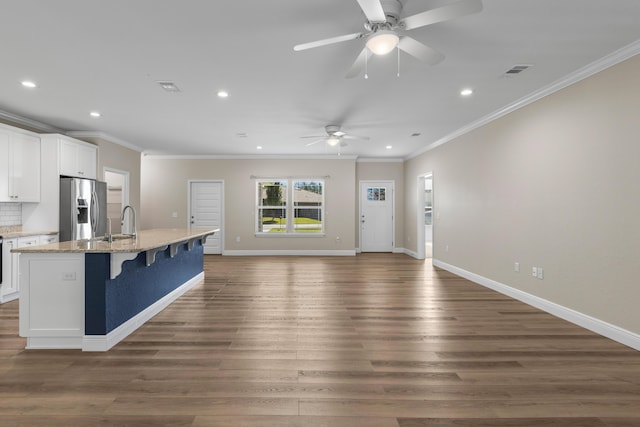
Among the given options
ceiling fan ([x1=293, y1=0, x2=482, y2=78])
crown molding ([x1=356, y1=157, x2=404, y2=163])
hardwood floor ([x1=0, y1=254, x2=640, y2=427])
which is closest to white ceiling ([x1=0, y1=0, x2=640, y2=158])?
ceiling fan ([x1=293, y1=0, x2=482, y2=78])

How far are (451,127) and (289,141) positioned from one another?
10.2ft

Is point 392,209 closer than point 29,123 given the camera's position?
No

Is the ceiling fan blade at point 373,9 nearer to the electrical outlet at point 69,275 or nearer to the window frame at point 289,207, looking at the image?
the electrical outlet at point 69,275

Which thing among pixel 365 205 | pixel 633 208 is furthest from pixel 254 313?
pixel 365 205

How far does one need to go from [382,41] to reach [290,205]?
6407 mm

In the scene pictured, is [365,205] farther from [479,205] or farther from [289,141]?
[479,205]

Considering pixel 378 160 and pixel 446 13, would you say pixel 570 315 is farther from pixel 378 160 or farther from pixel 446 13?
pixel 378 160

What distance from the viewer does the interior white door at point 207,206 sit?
27.3ft

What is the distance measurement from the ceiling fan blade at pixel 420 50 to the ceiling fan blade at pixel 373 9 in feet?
0.94

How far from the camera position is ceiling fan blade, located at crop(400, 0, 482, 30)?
1796 mm

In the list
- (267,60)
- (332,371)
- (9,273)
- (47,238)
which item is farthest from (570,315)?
(47,238)

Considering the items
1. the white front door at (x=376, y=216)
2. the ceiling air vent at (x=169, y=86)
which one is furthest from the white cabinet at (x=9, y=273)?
the white front door at (x=376, y=216)

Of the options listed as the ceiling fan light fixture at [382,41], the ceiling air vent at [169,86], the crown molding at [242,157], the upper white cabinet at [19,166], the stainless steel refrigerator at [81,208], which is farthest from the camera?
the crown molding at [242,157]

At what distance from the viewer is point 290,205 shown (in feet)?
27.6
